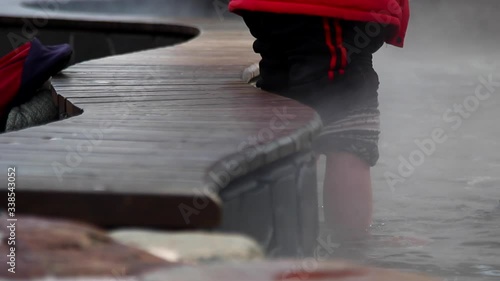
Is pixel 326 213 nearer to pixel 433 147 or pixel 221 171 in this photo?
pixel 221 171

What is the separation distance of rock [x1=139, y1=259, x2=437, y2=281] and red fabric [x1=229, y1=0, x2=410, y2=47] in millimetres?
2146

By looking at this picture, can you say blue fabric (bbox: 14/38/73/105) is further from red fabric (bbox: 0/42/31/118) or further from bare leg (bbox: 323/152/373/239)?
bare leg (bbox: 323/152/373/239)

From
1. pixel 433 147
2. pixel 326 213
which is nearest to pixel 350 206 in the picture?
pixel 326 213

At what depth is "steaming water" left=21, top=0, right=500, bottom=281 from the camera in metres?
4.17

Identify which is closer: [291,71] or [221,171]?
[221,171]

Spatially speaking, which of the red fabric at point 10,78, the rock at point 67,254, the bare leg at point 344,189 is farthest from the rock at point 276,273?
the red fabric at point 10,78

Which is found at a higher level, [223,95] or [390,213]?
[223,95]

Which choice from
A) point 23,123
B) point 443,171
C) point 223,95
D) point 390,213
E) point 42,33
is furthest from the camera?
point 42,33

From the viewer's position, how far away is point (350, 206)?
4129 mm

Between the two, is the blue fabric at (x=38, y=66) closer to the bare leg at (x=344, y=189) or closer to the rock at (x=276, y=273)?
the bare leg at (x=344, y=189)

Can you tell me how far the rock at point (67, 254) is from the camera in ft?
6.02

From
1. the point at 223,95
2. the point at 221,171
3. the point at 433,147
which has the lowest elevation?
the point at 433,147

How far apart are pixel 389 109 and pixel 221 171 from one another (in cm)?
521

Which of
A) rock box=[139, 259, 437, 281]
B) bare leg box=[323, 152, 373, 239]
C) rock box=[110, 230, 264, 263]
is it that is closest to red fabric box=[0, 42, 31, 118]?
bare leg box=[323, 152, 373, 239]
